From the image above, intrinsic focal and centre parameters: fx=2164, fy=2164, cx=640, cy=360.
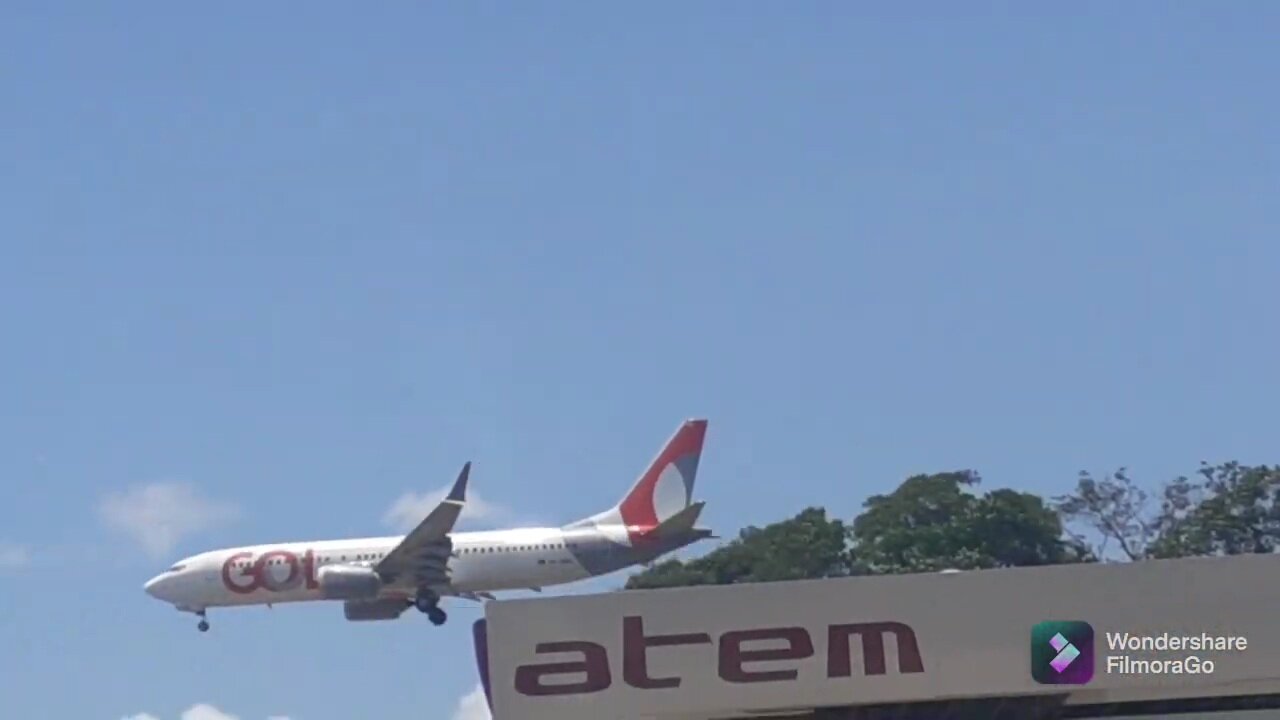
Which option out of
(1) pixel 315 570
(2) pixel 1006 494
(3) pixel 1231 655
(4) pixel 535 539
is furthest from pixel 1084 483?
(3) pixel 1231 655

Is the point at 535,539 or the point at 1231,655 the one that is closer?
the point at 1231,655

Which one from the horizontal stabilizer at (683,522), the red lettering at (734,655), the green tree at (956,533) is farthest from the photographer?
the green tree at (956,533)

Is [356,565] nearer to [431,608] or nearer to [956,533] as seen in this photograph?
[431,608]

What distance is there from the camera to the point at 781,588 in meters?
17.3

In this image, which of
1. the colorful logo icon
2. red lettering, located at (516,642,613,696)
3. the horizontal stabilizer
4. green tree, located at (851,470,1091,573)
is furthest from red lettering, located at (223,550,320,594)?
the colorful logo icon

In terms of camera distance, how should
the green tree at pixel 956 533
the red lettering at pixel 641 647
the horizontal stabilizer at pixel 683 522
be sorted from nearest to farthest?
the red lettering at pixel 641 647, the horizontal stabilizer at pixel 683 522, the green tree at pixel 956 533

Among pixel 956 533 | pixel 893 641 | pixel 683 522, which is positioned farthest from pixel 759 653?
pixel 956 533

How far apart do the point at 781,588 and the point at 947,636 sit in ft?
4.48

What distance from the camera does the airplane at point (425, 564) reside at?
5453cm

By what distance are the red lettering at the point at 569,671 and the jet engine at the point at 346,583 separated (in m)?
37.0

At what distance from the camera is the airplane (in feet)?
179

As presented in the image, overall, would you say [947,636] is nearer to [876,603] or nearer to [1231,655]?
Result: [876,603]

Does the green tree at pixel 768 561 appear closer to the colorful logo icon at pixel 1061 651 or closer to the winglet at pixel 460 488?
the winglet at pixel 460 488

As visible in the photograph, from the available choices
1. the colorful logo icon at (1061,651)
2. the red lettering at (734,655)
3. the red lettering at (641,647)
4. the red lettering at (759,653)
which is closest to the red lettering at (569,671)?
the red lettering at (734,655)
